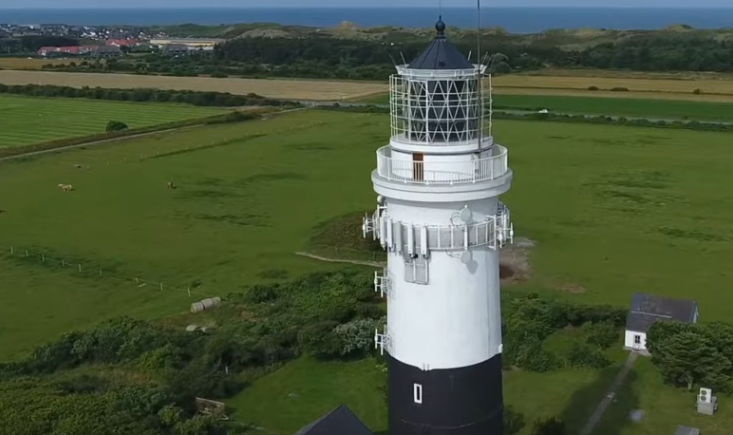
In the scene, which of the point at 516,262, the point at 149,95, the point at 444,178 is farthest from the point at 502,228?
the point at 149,95

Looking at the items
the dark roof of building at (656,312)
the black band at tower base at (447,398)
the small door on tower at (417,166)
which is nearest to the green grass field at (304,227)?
the dark roof of building at (656,312)

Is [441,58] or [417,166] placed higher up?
[441,58]

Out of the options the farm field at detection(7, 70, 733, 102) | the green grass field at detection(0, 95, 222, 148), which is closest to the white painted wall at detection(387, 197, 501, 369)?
the green grass field at detection(0, 95, 222, 148)

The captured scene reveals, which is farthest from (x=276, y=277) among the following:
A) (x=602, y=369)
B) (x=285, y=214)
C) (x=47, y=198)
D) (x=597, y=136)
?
(x=597, y=136)

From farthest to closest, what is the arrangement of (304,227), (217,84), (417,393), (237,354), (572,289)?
(217,84) → (304,227) → (572,289) → (237,354) → (417,393)

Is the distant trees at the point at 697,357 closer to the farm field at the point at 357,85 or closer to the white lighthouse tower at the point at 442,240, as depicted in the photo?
the white lighthouse tower at the point at 442,240

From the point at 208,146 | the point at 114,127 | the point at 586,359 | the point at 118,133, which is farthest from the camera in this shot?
the point at 114,127

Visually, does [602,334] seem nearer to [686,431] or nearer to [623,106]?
[686,431]
